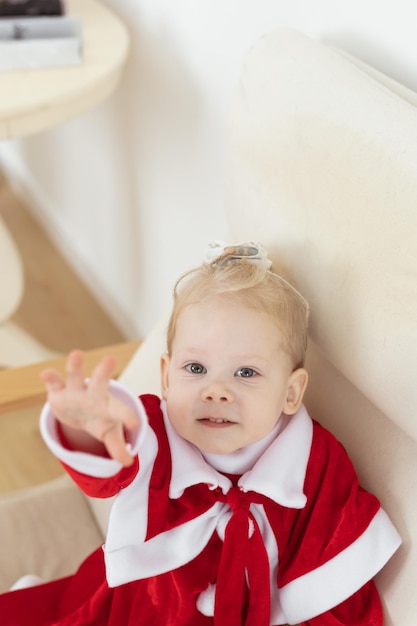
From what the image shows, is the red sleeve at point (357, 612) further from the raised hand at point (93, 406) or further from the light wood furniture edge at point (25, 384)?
the light wood furniture edge at point (25, 384)

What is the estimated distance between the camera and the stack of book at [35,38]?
1.63 meters

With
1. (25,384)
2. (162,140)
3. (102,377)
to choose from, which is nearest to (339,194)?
(102,377)

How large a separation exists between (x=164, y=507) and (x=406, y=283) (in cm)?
42

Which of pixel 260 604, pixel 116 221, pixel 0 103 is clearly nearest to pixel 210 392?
pixel 260 604

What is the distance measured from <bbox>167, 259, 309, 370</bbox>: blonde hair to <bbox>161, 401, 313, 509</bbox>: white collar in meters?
0.10

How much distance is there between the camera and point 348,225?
0.99 metres

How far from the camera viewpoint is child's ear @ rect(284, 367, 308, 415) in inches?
42.9

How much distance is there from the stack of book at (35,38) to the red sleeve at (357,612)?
1.14 m

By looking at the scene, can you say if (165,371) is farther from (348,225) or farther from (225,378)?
(348,225)

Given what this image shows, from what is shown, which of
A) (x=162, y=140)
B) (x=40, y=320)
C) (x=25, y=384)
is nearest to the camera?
(x=25, y=384)

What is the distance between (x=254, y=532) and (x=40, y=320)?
1.72 metres

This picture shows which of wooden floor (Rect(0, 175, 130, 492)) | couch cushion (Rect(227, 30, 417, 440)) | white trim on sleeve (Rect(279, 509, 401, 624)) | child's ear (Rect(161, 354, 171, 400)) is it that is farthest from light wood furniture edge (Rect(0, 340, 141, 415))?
A: wooden floor (Rect(0, 175, 130, 492))

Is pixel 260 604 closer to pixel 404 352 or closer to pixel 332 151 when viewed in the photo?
pixel 404 352

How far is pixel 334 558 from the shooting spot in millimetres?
1060
